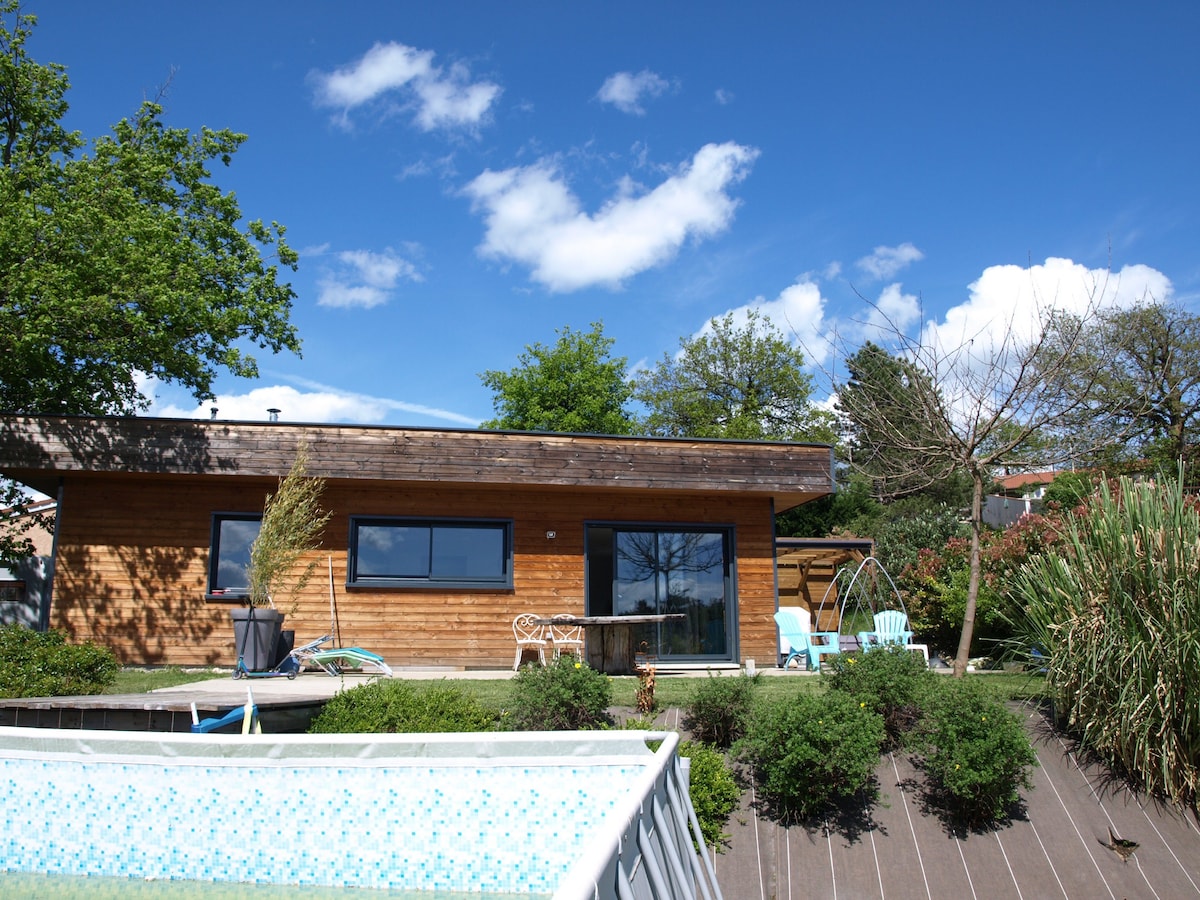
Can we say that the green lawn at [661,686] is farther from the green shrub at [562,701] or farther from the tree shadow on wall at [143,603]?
the tree shadow on wall at [143,603]

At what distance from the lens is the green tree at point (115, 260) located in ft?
41.5

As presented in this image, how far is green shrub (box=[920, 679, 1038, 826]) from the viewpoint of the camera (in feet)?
18.3

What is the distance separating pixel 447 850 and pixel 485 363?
105 feet

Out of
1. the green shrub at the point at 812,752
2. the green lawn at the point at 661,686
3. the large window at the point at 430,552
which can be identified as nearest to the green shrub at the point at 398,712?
the green lawn at the point at 661,686

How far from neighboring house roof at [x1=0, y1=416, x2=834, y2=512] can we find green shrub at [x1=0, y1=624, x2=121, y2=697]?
123 inches

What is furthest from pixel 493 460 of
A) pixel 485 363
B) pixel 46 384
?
pixel 485 363

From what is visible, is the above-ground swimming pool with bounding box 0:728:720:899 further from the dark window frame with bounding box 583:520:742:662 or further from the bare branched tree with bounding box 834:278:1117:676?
the dark window frame with bounding box 583:520:742:662

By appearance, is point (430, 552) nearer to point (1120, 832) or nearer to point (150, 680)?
point (150, 680)

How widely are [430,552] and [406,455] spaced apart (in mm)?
1427

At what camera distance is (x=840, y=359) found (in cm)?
946

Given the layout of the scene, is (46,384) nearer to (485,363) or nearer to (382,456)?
(382,456)

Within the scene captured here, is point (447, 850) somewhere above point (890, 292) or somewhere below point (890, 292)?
below

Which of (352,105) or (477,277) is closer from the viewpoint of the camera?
(352,105)

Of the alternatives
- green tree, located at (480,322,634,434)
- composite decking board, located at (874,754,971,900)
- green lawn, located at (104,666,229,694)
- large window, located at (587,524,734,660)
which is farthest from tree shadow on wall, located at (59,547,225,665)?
green tree, located at (480,322,634,434)
